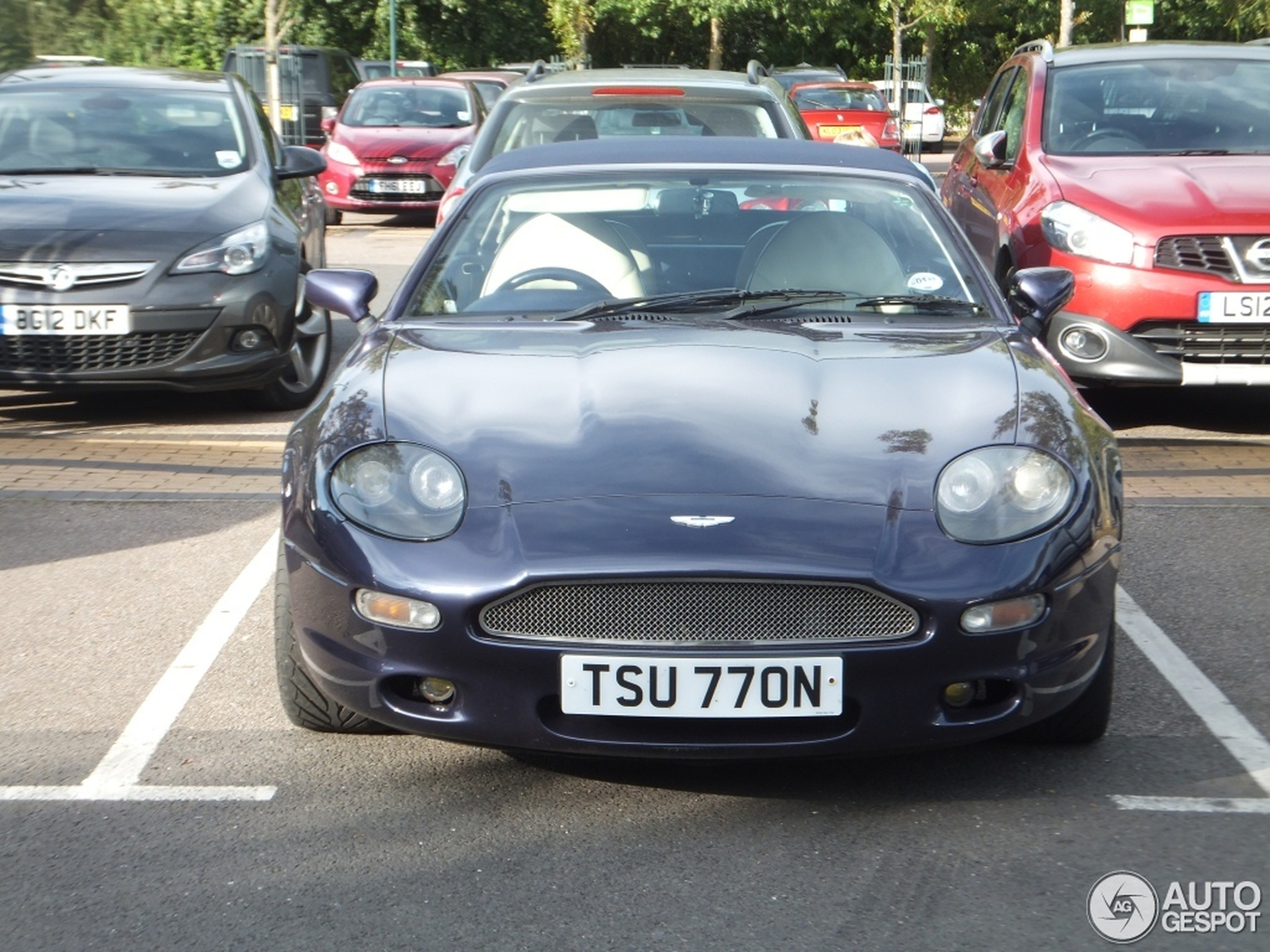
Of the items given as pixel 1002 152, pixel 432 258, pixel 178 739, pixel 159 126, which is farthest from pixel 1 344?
pixel 1002 152

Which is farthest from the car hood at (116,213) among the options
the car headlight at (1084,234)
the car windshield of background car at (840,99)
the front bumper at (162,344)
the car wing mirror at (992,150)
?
the car windshield of background car at (840,99)

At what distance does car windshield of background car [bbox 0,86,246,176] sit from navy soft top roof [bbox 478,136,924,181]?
380 cm

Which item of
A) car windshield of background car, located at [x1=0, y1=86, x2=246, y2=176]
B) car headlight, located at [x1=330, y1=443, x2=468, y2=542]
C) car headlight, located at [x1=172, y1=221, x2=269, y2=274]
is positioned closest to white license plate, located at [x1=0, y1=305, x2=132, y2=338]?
car headlight, located at [x1=172, y1=221, x2=269, y2=274]

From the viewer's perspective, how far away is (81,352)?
7.80 meters

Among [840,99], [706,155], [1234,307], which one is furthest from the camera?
[840,99]

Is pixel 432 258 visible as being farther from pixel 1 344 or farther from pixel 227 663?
pixel 1 344

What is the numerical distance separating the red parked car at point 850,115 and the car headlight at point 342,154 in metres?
8.83

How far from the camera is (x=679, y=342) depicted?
4301 mm

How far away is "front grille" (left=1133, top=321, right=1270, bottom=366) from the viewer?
7500mm

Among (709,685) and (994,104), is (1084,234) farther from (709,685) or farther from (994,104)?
(709,685)

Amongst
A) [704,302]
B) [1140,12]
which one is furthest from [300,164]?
[1140,12]

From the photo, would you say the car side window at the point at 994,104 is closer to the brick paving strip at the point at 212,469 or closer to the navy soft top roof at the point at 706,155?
the brick paving strip at the point at 212,469

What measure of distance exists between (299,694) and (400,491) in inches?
26.1

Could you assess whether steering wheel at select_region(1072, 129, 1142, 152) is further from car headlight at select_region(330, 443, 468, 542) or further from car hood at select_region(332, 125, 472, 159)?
car hood at select_region(332, 125, 472, 159)
